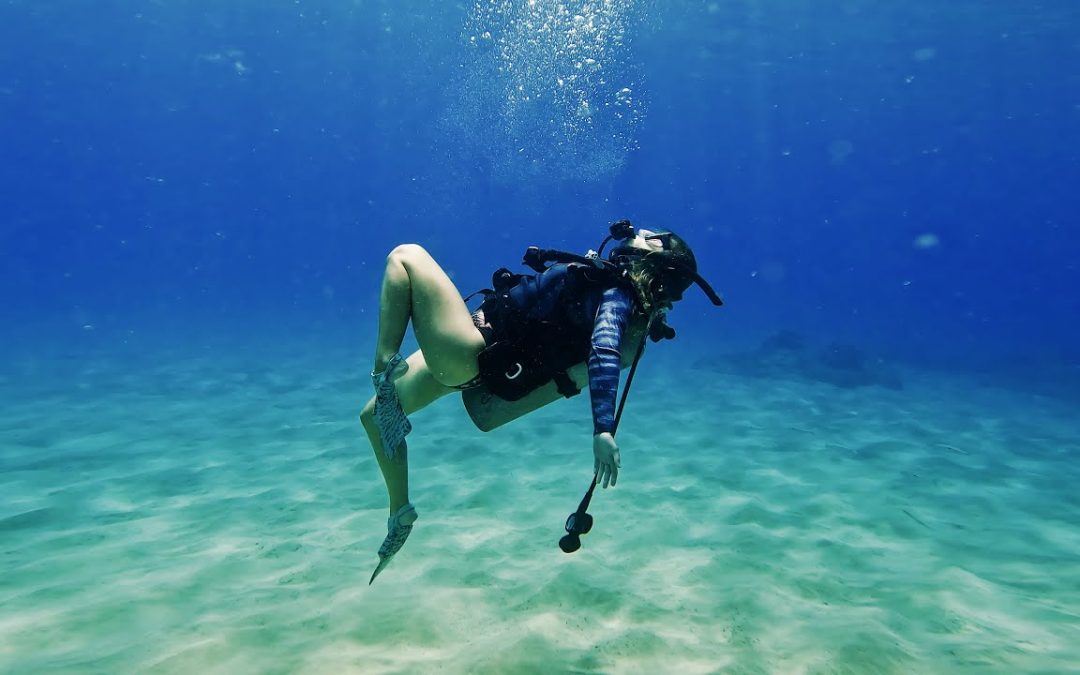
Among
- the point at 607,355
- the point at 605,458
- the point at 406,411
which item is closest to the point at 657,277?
the point at 607,355

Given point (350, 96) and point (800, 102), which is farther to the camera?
point (350, 96)

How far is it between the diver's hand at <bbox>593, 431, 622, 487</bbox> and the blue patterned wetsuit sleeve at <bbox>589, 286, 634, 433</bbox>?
7 cm

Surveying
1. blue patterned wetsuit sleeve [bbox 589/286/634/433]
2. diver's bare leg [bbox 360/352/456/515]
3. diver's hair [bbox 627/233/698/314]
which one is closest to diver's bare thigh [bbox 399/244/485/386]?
Answer: diver's bare leg [bbox 360/352/456/515]

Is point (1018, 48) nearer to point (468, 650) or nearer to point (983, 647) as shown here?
point (983, 647)

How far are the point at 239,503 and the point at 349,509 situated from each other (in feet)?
4.33

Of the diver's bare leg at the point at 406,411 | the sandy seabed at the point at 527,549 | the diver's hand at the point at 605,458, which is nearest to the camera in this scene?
the diver's hand at the point at 605,458

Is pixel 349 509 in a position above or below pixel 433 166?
below

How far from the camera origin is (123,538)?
555 centimetres

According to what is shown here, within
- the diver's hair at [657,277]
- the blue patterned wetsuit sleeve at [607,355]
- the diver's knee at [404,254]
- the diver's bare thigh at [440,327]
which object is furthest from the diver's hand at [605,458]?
the diver's knee at [404,254]

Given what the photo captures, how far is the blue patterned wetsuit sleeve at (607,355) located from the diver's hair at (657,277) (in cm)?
12

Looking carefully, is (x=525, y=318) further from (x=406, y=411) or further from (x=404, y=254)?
(x=406, y=411)

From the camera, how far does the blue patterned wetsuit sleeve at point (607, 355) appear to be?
3.01 metres

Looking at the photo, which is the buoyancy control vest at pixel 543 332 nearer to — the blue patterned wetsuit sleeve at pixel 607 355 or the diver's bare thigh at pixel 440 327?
the diver's bare thigh at pixel 440 327

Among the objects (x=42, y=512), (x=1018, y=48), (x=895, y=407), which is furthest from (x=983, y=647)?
(x=1018, y=48)
